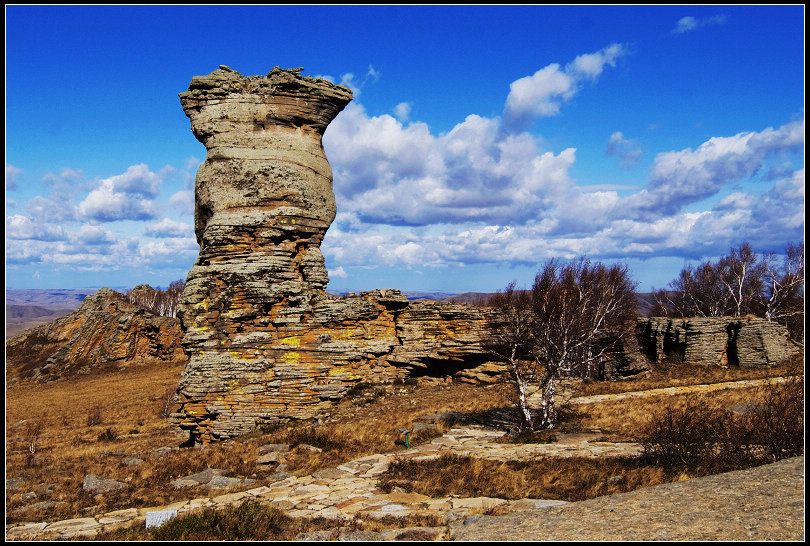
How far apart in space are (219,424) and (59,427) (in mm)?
10910

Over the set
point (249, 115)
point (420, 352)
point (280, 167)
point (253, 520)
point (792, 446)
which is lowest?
point (253, 520)

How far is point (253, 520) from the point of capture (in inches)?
310

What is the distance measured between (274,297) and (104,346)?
2966 cm

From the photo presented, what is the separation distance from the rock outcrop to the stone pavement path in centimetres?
3385

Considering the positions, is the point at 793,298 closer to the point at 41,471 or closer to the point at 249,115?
the point at 249,115

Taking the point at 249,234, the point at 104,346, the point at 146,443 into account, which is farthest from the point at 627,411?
the point at 104,346

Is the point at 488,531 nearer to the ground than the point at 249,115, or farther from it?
nearer to the ground

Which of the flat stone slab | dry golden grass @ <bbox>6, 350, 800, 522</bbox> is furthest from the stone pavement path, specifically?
the flat stone slab

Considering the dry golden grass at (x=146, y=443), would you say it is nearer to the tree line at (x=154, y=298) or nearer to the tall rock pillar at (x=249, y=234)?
the tall rock pillar at (x=249, y=234)

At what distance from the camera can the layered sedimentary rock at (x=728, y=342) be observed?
2412cm

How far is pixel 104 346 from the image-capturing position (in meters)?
40.0

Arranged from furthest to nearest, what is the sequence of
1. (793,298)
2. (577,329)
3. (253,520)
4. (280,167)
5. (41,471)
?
(793,298) < (280,167) < (577,329) < (41,471) < (253,520)

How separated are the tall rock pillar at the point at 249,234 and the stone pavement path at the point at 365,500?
5.95 metres

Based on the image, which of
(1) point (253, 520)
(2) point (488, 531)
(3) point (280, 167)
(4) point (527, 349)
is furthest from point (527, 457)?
(3) point (280, 167)
